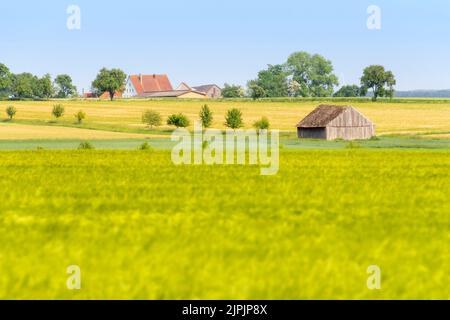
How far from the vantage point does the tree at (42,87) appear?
188000 millimetres

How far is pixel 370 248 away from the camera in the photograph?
8906mm

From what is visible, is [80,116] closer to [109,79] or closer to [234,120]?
[234,120]

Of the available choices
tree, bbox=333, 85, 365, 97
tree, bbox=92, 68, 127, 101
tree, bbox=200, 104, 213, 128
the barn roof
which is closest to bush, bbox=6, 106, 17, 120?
tree, bbox=200, 104, 213, 128

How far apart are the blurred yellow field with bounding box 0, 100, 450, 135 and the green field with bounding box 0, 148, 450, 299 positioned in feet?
291

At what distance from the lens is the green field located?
7.00 m

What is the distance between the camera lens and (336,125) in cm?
9606

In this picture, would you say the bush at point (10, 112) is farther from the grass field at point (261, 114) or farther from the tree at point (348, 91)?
the tree at point (348, 91)

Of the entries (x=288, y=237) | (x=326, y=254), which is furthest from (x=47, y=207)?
(x=326, y=254)

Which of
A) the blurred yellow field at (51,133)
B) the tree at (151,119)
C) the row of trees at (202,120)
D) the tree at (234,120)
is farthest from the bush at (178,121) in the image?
the blurred yellow field at (51,133)

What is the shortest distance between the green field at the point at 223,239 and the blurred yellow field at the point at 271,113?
291 ft

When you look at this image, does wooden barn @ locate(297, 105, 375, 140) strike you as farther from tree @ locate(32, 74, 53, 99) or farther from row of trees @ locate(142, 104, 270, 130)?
tree @ locate(32, 74, 53, 99)

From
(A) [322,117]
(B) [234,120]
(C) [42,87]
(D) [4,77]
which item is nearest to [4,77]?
(D) [4,77]

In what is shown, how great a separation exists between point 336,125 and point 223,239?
8830 cm
